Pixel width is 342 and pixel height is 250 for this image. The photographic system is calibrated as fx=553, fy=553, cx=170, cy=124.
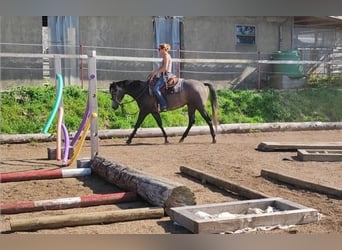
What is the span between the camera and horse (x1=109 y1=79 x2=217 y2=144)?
21.6ft

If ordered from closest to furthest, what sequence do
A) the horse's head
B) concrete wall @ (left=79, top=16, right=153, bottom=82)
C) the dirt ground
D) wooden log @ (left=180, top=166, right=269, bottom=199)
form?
the dirt ground, wooden log @ (left=180, top=166, right=269, bottom=199), the horse's head, concrete wall @ (left=79, top=16, right=153, bottom=82)

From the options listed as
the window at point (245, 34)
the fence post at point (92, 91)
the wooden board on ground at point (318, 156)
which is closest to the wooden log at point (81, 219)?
the fence post at point (92, 91)

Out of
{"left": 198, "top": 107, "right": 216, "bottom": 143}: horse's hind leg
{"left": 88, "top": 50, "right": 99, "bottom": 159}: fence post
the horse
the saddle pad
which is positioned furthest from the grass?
{"left": 88, "top": 50, "right": 99, "bottom": 159}: fence post

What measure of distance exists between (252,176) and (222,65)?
16.4 feet

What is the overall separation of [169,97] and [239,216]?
151 inches

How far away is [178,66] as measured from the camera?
8703 mm

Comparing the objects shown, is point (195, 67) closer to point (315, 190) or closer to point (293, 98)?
point (293, 98)

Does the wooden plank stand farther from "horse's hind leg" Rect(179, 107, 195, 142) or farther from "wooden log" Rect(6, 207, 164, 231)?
"horse's hind leg" Rect(179, 107, 195, 142)

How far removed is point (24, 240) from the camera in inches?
112

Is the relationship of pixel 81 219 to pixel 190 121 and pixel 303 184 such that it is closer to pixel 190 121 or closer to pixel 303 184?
pixel 303 184

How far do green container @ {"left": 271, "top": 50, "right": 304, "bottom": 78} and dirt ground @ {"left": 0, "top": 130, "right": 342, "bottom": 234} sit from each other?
88.6 inches

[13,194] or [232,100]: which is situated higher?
[232,100]

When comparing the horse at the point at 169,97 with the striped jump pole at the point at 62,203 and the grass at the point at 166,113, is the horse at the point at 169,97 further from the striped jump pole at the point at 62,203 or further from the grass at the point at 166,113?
the striped jump pole at the point at 62,203

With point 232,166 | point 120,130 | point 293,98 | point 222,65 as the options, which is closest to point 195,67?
point 222,65
